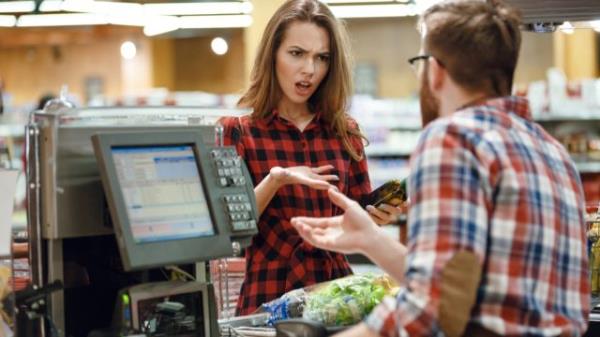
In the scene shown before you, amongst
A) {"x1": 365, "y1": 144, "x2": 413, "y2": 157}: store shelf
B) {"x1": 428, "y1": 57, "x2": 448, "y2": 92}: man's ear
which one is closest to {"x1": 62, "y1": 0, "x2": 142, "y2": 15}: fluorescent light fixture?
{"x1": 365, "y1": 144, "x2": 413, "y2": 157}: store shelf

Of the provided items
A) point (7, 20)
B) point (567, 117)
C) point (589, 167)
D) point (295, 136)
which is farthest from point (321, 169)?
point (7, 20)

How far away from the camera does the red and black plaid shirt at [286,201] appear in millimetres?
3396

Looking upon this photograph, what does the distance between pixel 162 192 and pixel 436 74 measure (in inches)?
25.2

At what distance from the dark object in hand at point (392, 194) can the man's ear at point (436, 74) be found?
0.97 metres

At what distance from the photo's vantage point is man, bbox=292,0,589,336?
1926 millimetres

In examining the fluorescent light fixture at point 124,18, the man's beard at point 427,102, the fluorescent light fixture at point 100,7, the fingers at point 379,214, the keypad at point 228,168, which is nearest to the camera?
the man's beard at point 427,102

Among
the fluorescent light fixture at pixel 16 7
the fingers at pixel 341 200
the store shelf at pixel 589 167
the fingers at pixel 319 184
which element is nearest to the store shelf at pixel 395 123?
the store shelf at pixel 589 167

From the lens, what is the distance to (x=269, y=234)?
3.43m

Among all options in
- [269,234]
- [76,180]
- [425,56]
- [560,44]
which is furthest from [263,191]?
[560,44]

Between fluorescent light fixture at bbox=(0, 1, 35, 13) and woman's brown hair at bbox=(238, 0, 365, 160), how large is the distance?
664 cm

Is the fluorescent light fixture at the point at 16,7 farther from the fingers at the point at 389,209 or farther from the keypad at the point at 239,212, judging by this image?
the keypad at the point at 239,212

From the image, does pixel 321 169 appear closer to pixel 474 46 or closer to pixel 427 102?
pixel 427 102

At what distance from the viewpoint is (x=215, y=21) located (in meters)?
12.9

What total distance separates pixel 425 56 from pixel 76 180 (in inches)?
31.4
